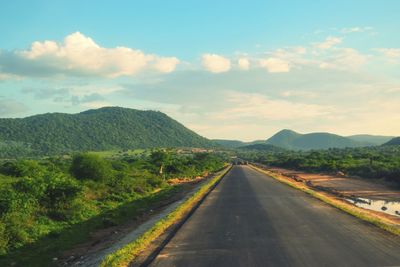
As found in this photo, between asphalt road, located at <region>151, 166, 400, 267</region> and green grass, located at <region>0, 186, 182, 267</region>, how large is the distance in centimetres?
486

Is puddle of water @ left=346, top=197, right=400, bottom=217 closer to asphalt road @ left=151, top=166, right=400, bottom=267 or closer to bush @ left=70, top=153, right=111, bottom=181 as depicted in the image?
asphalt road @ left=151, top=166, right=400, bottom=267

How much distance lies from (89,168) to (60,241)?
71.8 feet

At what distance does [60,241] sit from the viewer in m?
17.3

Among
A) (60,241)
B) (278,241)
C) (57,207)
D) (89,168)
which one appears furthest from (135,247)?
(89,168)

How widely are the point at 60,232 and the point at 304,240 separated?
38.5 ft

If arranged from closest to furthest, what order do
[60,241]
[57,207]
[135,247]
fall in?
[135,247]
[60,241]
[57,207]

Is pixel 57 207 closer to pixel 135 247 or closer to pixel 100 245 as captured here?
pixel 100 245

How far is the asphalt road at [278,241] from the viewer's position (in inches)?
416

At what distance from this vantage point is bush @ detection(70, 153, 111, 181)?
125 feet

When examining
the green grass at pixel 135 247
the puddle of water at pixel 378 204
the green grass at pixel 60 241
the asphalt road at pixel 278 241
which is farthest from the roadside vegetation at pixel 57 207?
the puddle of water at pixel 378 204

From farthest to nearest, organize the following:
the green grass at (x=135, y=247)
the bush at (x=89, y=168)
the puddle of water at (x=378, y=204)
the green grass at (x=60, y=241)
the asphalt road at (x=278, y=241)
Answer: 1. the bush at (x=89, y=168)
2. the puddle of water at (x=378, y=204)
3. the green grass at (x=60, y=241)
4. the green grass at (x=135, y=247)
5. the asphalt road at (x=278, y=241)

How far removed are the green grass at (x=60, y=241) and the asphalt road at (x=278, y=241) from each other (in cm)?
486

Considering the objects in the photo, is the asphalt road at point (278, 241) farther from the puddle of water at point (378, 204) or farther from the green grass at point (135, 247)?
the puddle of water at point (378, 204)

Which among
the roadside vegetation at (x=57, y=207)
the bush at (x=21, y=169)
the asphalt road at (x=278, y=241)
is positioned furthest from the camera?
the bush at (x=21, y=169)
